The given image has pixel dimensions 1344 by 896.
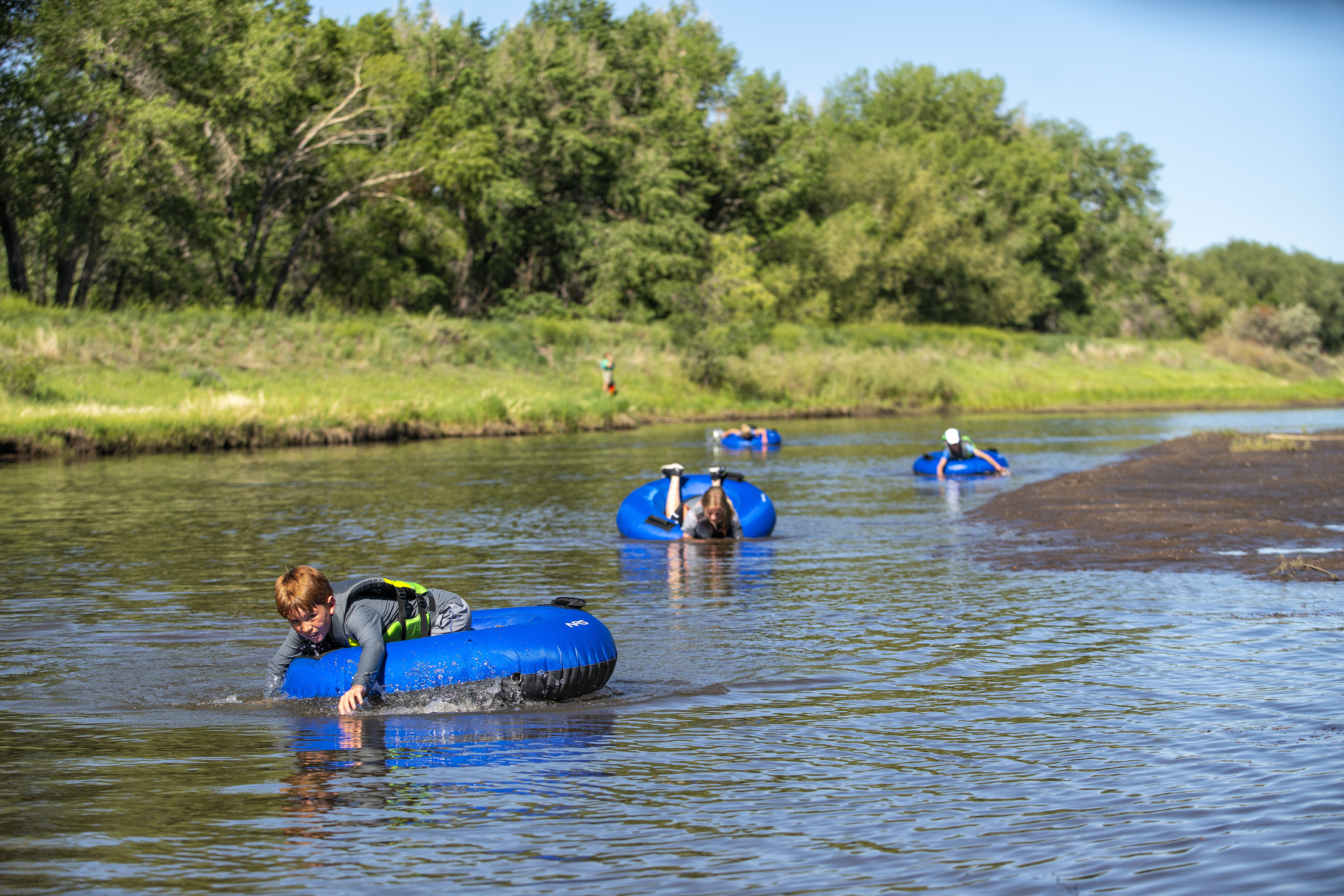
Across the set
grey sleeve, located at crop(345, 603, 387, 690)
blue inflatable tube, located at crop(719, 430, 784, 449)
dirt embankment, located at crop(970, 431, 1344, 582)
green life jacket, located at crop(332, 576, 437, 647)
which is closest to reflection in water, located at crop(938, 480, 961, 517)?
dirt embankment, located at crop(970, 431, 1344, 582)

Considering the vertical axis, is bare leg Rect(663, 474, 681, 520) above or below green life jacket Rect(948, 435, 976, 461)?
below

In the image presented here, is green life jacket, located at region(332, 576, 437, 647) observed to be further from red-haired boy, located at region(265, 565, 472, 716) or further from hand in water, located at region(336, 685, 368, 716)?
hand in water, located at region(336, 685, 368, 716)

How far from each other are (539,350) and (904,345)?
65.0ft

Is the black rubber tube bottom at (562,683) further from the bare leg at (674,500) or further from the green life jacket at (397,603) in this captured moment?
the bare leg at (674,500)

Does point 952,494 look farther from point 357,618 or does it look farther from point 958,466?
point 357,618

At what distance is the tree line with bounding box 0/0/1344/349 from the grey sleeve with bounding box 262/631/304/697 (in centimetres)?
3486

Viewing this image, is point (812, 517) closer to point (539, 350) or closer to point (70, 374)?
point (70, 374)

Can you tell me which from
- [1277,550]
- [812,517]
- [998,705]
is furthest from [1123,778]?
[812,517]

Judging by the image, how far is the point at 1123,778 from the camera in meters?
6.39

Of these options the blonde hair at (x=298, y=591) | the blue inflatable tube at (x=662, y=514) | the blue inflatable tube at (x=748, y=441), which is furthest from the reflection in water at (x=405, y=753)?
the blue inflatable tube at (x=748, y=441)

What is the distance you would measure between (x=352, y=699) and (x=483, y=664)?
0.80m

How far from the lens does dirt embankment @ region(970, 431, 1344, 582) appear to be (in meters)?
13.3

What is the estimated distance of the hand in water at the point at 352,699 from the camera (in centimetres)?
768

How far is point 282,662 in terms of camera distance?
8266 millimetres
